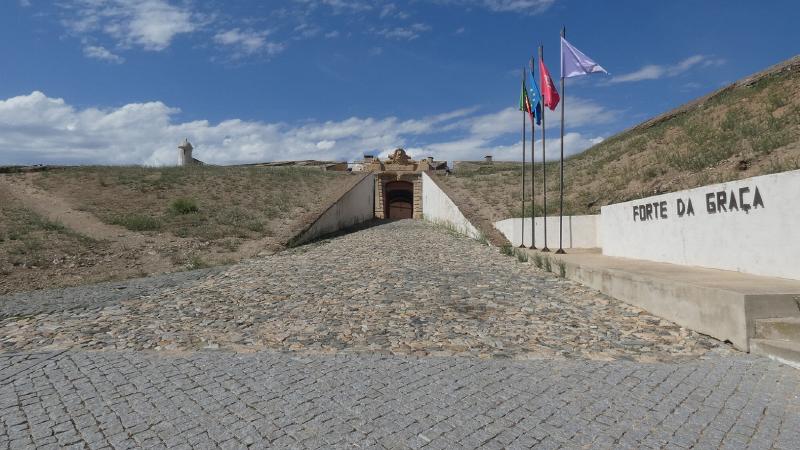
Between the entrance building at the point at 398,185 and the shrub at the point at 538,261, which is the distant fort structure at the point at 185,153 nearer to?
the entrance building at the point at 398,185

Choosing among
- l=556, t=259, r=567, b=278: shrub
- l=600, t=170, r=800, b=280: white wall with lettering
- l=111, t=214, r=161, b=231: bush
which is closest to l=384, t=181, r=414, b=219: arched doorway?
l=111, t=214, r=161, b=231: bush

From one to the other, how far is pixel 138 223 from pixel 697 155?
17.7m

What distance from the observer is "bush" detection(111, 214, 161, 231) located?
50.1 feet

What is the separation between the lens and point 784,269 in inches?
232

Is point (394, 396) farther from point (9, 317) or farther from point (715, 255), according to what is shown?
point (9, 317)

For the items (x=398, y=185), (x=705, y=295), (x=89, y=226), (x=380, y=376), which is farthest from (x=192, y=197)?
(x=705, y=295)

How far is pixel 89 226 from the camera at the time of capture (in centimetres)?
1519

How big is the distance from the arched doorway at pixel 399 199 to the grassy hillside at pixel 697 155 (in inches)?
400

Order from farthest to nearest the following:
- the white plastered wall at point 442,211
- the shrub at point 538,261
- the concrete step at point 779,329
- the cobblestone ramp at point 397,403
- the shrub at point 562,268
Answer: the white plastered wall at point 442,211
the shrub at point 538,261
the shrub at point 562,268
the concrete step at point 779,329
the cobblestone ramp at point 397,403

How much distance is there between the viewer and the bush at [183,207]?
1764cm

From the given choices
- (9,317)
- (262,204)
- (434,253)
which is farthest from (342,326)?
(262,204)

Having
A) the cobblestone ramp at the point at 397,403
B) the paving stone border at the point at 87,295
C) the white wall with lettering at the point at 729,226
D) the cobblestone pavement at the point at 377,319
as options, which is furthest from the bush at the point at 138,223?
the white wall with lettering at the point at 729,226

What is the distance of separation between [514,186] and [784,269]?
1710cm

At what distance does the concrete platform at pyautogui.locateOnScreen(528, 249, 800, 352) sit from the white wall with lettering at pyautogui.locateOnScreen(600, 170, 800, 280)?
257 mm
